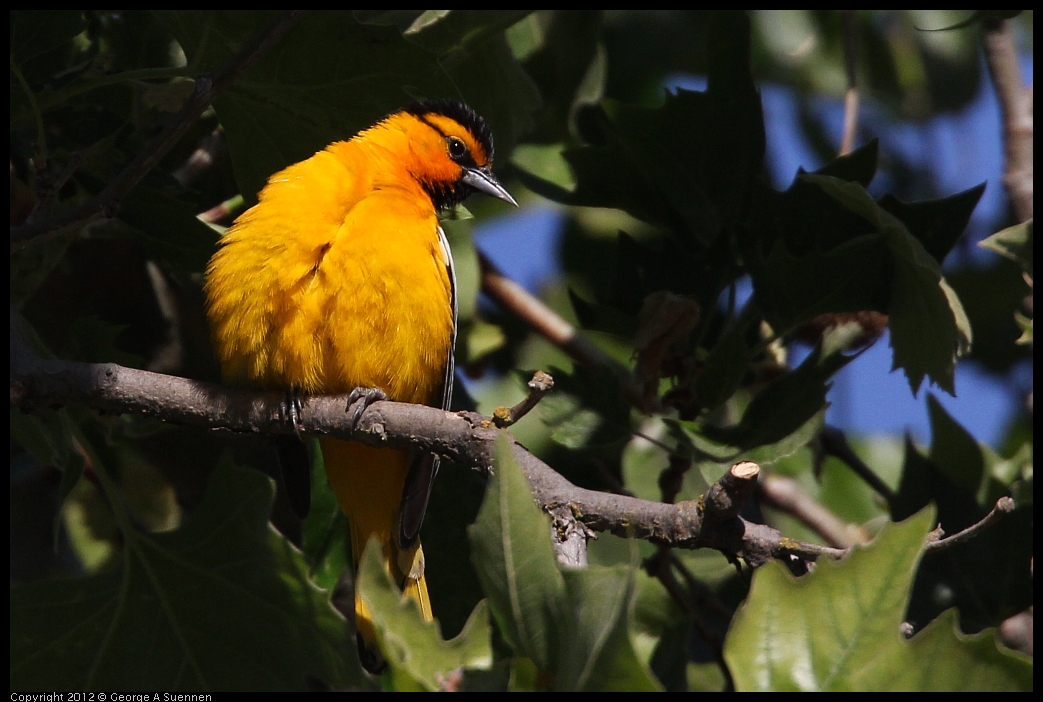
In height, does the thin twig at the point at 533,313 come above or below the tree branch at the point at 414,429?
below

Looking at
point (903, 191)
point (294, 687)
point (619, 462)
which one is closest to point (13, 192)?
point (294, 687)

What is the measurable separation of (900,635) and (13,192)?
3.09 m

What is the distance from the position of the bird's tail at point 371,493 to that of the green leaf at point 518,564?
A: 1.59 metres

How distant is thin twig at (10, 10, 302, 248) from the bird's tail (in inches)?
44.7

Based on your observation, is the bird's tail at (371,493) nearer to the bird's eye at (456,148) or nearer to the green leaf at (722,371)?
the green leaf at (722,371)

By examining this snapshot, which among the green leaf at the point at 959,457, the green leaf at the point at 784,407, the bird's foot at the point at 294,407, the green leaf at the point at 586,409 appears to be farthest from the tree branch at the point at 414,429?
the green leaf at the point at 959,457

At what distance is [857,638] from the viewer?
1.71m

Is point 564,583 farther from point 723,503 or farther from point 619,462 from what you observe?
point 619,462

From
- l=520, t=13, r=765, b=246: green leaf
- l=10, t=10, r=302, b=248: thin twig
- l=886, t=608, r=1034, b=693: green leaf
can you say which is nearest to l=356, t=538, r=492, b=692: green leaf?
l=886, t=608, r=1034, b=693: green leaf

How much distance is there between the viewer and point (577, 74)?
4.21m

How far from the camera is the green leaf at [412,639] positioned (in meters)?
1.56

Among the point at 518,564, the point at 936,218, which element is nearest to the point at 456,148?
the point at 936,218

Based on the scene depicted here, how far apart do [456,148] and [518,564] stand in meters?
2.47

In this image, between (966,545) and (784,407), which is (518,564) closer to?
(784,407)
